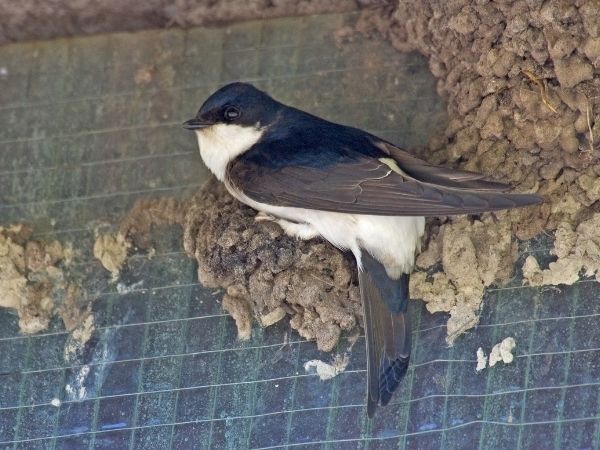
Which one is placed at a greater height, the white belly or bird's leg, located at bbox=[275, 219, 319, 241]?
the white belly

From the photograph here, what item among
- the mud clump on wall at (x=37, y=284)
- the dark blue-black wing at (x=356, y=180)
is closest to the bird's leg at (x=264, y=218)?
the dark blue-black wing at (x=356, y=180)

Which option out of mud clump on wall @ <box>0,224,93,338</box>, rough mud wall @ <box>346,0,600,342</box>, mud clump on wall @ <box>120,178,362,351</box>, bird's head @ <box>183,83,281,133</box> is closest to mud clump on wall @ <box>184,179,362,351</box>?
mud clump on wall @ <box>120,178,362,351</box>

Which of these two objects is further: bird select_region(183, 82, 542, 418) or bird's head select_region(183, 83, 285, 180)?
bird's head select_region(183, 83, 285, 180)

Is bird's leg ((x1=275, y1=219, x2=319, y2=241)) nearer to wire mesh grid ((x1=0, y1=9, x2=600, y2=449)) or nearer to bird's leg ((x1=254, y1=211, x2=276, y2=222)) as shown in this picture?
bird's leg ((x1=254, y1=211, x2=276, y2=222))

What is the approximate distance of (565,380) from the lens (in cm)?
418

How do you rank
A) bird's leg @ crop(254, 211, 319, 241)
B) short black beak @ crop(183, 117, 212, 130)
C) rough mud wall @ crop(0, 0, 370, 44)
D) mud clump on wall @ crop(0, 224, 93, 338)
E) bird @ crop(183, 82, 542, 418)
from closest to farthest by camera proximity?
bird @ crop(183, 82, 542, 418) < bird's leg @ crop(254, 211, 319, 241) < short black beak @ crop(183, 117, 212, 130) < mud clump on wall @ crop(0, 224, 93, 338) < rough mud wall @ crop(0, 0, 370, 44)

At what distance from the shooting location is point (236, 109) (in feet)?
15.8

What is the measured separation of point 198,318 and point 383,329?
686mm

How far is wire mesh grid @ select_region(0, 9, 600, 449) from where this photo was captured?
425cm

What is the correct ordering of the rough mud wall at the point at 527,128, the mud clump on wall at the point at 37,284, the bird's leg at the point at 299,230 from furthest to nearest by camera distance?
the mud clump on wall at the point at 37,284, the bird's leg at the point at 299,230, the rough mud wall at the point at 527,128

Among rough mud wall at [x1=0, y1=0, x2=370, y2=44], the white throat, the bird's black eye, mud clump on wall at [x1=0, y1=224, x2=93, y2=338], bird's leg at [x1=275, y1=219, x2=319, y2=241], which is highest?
rough mud wall at [x1=0, y1=0, x2=370, y2=44]

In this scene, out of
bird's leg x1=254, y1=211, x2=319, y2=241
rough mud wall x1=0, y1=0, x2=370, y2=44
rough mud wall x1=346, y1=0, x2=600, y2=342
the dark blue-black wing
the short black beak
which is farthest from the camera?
rough mud wall x1=0, y1=0, x2=370, y2=44

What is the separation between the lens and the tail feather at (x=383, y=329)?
167 inches

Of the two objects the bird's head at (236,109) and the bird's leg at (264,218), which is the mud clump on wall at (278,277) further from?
the bird's head at (236,109)
